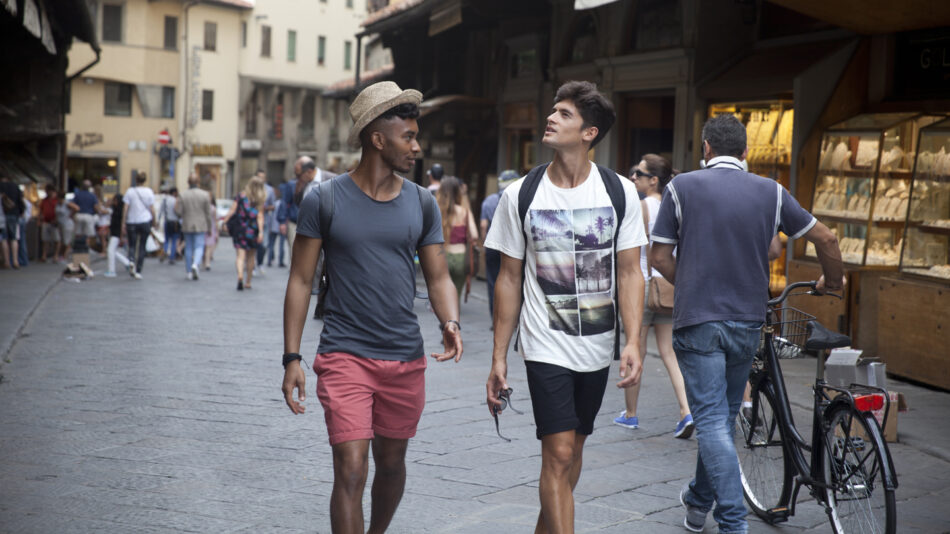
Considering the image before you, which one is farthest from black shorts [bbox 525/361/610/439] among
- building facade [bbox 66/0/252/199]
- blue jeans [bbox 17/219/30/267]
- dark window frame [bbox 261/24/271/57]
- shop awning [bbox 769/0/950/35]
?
dark window frame [bbox 261/24/271/57]

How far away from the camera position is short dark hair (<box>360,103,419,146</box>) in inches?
157

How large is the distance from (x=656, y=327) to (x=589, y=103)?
335cm

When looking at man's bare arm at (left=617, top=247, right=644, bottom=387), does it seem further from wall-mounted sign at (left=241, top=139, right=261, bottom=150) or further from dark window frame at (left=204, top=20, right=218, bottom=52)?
wall-mounted sign at (left=241, top=139, right=261, bottom=150)

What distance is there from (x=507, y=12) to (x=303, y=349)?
9.15m

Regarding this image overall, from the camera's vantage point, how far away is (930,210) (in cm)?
899

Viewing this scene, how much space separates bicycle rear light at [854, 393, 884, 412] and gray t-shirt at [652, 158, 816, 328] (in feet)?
1.58

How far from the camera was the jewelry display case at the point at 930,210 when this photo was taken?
8.83 meters

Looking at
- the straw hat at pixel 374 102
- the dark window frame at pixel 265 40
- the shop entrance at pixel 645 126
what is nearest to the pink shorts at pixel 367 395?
the straw hat at pixel 374 102

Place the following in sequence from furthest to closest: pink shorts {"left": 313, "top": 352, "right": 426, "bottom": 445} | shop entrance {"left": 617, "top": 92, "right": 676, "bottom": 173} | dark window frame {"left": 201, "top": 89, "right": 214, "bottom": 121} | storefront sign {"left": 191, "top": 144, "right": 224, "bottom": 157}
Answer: dark window frame {"left": 201, "top": 89, "right": 214, "bottom": 121}
storefront sign {"left": 191, "top": 144, "right": 224, "bottom": 157}
shop entrance {"left": 617, "top": 92, "right": 676, "bottom": 173}
pink shorts {"left": 313, "top": 352, "right": 426, "bottom": 445}

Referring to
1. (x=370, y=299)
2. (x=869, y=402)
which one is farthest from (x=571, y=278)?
(x=869, y=402)

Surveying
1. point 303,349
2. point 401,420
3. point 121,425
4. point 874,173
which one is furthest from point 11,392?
point 874,173

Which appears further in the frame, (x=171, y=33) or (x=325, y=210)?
(x=171, y=33)

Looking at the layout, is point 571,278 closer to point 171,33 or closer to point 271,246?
point 271,246

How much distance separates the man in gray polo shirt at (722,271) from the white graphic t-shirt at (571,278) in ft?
1.71
